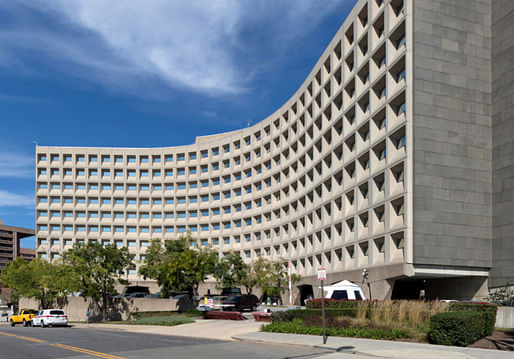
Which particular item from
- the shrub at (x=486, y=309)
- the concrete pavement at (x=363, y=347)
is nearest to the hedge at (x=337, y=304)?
the concrete pavement at (x=363, y=347)

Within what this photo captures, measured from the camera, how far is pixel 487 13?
4109 centimetres

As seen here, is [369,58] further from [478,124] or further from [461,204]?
[461,204]

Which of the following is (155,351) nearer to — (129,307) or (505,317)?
(505,317)

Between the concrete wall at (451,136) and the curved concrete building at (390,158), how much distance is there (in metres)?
0.08

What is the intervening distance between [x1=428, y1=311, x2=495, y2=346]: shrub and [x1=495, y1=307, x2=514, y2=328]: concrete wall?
405 cm

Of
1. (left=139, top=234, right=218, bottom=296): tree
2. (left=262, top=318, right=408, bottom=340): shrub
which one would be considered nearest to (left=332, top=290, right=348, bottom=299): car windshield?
(left=262, top=318, right=408, bottom=340): shrub

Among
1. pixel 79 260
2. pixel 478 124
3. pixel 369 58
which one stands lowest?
pixel 79 260

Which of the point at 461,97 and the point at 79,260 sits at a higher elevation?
the point at 461,97

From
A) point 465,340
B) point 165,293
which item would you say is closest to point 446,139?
point 465,340

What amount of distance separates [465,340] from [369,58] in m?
30.5

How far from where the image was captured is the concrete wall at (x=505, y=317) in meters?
23.9

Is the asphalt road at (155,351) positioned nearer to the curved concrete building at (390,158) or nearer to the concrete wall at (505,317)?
the concrete wall at (505,317)

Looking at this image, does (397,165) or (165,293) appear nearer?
(397,165)

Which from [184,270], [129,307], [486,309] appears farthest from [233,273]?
[486,309]
